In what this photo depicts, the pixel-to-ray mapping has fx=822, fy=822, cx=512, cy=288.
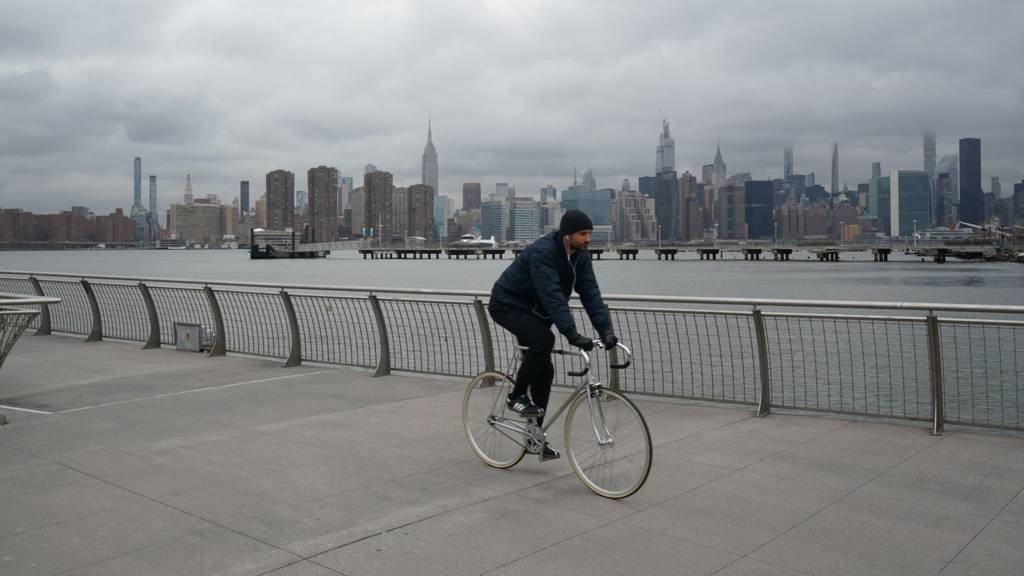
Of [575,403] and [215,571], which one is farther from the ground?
[575,403]

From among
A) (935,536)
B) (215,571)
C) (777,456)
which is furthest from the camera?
(777,456)

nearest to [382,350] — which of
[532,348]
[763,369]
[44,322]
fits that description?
[763,369]

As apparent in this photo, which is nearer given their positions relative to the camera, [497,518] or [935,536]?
[935,536]

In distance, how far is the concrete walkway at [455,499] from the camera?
4.22 m

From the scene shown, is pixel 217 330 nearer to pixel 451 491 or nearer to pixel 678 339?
pixel 678 339

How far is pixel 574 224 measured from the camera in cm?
542

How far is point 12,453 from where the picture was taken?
21.0 ft

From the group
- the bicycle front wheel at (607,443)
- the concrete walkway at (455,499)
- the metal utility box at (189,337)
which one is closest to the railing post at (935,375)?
the concrete walkway at (455,499)

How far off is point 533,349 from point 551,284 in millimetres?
526

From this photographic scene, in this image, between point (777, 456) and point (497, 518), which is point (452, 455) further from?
point (777, 456)

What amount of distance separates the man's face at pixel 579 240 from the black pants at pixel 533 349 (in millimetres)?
577

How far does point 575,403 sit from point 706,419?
8.78 ft

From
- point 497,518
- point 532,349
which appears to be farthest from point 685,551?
point 532,349

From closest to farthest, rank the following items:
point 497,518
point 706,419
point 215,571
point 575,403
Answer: point 215,571, point 497,518, point 575,403, point 706,419
